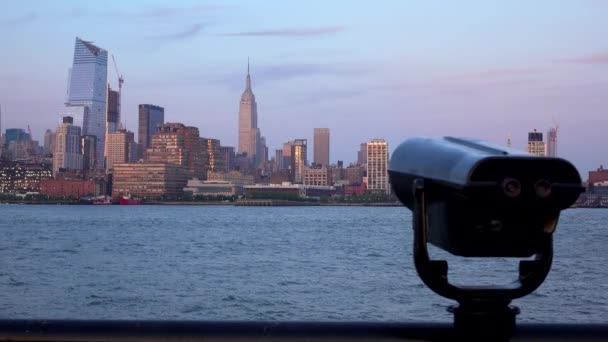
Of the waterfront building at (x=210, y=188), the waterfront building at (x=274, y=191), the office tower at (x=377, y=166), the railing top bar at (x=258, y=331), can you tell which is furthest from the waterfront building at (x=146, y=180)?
the railing top bar at (x=258, y=331)

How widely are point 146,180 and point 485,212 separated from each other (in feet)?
605

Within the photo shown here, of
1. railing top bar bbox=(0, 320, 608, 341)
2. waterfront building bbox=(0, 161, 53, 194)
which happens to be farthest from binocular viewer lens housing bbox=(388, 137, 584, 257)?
waterfront building bbox=(0, 161, 53, 194)

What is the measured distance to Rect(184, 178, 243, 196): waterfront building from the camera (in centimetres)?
18762

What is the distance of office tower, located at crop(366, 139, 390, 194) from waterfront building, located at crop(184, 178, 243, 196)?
1132 inches

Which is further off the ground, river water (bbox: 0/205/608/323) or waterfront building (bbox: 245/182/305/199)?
waterfront building (bbox: 245/182/305/199)

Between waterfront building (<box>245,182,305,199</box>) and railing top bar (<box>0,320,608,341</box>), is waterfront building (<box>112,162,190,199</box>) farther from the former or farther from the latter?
railing top bar (<box>0,320,608,341</box>)

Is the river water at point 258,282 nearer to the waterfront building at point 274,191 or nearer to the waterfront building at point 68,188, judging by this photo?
the waterfront building at point 274,191

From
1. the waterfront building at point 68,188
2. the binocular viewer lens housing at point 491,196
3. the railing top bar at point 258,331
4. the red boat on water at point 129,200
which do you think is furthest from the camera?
the waterfront building at point 68,188

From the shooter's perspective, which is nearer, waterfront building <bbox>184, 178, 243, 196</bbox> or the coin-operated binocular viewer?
the coin-operated binocular viewer

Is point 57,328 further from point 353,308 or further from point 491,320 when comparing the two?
point 353,308

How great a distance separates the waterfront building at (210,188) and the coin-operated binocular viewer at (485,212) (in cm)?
18474

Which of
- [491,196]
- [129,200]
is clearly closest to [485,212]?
[491,196]

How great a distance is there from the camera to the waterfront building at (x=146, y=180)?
18300 cm

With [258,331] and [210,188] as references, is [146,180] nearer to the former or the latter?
[210,188]
